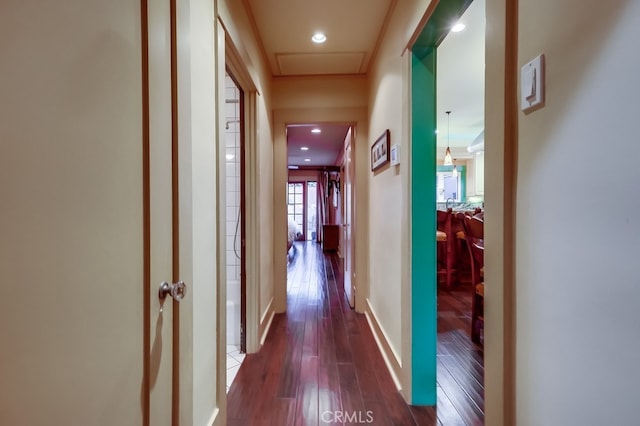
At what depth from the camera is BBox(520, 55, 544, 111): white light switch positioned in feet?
2.31

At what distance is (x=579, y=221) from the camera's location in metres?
0.62

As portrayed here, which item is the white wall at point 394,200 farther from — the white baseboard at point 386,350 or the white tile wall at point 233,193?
the white tile wall at point 233,193

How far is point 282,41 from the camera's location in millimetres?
2516

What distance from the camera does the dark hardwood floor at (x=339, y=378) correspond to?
1.65 metres

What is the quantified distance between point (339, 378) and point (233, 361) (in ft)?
2.74

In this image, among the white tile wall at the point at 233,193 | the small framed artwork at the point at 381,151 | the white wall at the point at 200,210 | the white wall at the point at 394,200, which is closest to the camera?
the white wall at the point at 200,210

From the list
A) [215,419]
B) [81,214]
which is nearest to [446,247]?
[215,419]

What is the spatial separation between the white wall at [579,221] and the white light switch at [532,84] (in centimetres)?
2

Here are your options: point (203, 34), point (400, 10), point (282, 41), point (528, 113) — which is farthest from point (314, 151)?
point (528, 113)

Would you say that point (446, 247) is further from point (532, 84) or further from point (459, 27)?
point (532, 84)

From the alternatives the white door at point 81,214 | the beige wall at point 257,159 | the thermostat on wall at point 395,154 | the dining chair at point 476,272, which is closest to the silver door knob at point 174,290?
the white door at point 81,214

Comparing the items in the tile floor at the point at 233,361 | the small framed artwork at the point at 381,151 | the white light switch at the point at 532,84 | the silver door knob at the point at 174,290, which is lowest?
the tile floor at the point at 233,361

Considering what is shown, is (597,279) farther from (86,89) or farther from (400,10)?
(400,10)

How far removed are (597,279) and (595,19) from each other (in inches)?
20.4
